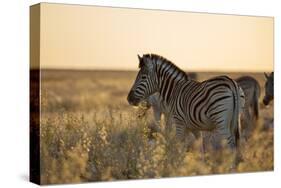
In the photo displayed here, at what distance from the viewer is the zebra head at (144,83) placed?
386 inches

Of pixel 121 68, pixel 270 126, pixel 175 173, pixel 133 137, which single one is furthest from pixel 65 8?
pixel 270 126

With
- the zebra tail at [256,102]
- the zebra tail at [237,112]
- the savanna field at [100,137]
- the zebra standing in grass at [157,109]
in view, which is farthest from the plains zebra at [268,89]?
the zebra standing in grass at [157,109]

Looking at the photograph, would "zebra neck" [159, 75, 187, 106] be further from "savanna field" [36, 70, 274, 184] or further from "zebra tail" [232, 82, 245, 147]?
"zebra tail" [232, 82, 245, 147]

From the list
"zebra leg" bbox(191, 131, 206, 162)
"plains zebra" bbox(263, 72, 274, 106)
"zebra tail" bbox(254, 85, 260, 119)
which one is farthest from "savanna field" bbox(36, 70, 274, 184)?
"plains zebra" bbox(263, 72, 274, 106)

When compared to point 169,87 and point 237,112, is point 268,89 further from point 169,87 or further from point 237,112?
point 169,87

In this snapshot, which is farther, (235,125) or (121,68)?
(235,125)

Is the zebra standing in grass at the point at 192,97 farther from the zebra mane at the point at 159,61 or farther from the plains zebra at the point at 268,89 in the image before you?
Result: the plains zebra at the point at 268,89

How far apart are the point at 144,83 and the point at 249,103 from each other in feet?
5.03

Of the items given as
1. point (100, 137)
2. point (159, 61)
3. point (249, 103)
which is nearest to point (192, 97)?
point (159, 61)

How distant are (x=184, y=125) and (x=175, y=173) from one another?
593mm

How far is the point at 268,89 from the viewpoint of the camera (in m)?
10.8

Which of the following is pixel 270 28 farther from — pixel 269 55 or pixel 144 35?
pixel 144 35

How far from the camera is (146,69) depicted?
993 centimetres

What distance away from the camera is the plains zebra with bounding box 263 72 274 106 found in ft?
35.3
